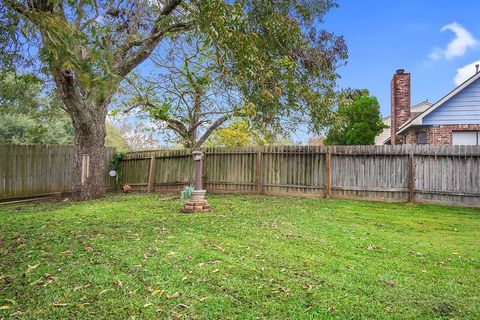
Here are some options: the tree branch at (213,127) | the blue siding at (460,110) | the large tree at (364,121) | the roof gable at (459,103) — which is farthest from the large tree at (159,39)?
the large tree at (364,121)

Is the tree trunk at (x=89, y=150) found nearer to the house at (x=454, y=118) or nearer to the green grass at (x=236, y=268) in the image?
the green grass at (x=236, y=268)

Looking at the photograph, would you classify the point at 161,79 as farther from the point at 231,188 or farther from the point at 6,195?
the point at 6,195

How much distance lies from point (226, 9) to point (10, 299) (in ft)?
12.1

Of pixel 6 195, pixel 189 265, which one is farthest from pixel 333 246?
pixel 6 195

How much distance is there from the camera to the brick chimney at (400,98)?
15031 mm

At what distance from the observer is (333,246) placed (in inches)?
193

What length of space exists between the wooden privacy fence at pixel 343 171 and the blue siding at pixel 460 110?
4.54m

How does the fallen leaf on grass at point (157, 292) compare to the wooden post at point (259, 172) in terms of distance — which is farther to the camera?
the wooden post at point (259, 172)

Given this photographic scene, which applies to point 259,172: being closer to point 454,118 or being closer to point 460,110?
point 454,118

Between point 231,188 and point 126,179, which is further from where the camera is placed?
point 126,179

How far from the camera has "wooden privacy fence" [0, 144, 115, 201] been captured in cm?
1077

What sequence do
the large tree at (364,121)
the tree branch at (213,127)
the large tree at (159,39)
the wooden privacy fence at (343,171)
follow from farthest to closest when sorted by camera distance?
the large tree at (364,121) < the tree branch at (213,127) < the wooden privacy fence at (343,171) < the large tree at (159,39)

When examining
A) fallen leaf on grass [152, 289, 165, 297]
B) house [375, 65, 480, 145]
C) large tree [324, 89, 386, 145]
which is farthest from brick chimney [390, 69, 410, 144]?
fallen leaf on grass [152, 289, 165, 297]

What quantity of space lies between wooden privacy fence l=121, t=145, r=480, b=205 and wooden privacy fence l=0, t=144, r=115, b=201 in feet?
10.8
